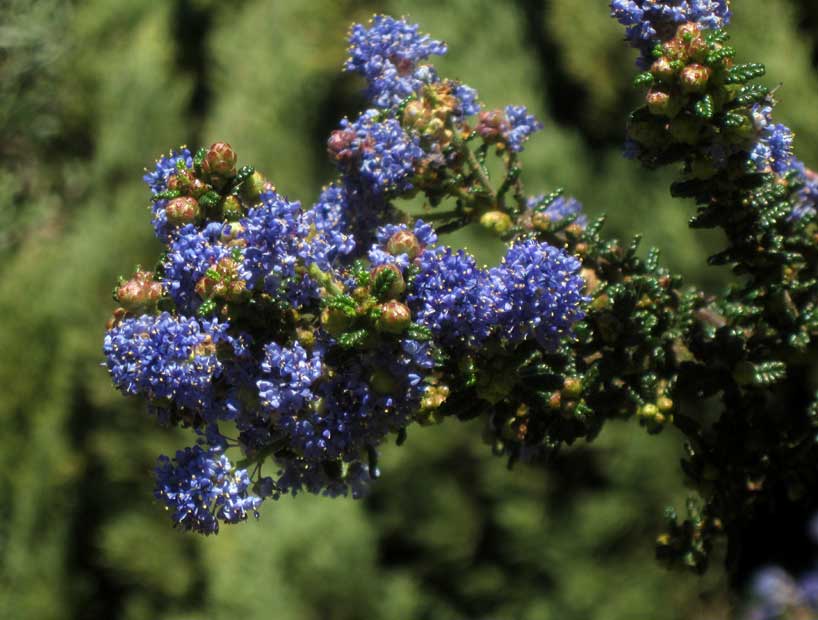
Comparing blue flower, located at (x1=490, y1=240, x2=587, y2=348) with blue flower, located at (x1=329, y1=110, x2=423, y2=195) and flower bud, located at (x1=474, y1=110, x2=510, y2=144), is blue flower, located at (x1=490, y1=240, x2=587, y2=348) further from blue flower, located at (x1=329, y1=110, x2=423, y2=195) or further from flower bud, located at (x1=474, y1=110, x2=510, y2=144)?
flower bud, located at (x1=474, y1=110, x2=510, y2=144)

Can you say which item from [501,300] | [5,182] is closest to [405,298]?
[501,300]

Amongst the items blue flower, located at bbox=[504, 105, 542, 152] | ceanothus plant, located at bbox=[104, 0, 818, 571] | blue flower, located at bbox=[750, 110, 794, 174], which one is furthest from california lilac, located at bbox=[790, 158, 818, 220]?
blue flower, located at bbox=[504, 105, 542, 152]

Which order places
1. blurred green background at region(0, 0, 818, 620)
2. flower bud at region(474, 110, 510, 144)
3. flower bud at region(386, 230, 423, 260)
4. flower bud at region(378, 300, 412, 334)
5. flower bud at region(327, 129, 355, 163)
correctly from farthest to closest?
blurred green background at region(0, 0, 818, 620) < flower bud at region(474, 110, 510, 144) < flower bud at region(327, 129, 355, 163) < flower bud at region(386, 230, 423, 260) < flower bud at region(378, 300, 412, 334)

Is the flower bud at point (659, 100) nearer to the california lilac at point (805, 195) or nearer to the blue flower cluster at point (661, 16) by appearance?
the blue flower cluster at point (661, 16)

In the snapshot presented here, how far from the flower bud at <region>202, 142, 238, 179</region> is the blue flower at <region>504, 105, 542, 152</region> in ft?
1.72

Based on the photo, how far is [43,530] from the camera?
6.08 metres

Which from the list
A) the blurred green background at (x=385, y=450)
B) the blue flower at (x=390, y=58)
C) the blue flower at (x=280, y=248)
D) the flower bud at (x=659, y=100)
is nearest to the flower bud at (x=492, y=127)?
the blue flower at (x=390, y=58)

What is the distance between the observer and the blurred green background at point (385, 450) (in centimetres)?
553

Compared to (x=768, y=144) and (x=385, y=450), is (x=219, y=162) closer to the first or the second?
(x=768, y=144)

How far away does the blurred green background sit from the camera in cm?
553

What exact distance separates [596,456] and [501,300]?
4.86 meters

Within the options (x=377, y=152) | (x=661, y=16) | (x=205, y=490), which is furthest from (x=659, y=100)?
(x=205, y=490)

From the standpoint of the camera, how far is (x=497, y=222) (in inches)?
62.7

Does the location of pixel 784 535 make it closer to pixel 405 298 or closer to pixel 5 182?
pixel 405 298
